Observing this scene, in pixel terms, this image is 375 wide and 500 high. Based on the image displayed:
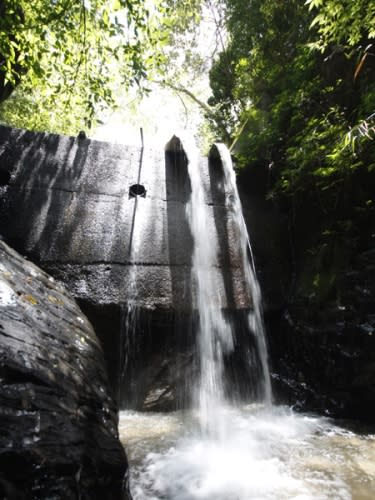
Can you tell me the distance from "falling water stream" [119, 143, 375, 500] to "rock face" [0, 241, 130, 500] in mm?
792

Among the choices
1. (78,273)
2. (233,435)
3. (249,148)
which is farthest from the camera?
(249,148)

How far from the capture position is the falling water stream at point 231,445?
2244 millimetres

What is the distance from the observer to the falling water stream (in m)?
2.24

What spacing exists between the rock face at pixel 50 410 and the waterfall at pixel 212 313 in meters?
→ 1.92

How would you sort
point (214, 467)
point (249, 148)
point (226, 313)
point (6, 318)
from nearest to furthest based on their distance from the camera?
point (6, 318), point (214, 467), point (226, 313), point (249, 148)

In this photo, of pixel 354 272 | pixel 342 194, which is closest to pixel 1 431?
pixel 354 272

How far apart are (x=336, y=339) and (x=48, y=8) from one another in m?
6.52

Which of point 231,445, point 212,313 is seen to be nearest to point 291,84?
point 212,313

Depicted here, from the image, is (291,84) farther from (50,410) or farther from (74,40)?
(50,410)

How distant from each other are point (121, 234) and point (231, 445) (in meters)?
3.40

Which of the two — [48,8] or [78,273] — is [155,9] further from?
[78,273]

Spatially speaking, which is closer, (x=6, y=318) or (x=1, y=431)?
(x=1, y=431)

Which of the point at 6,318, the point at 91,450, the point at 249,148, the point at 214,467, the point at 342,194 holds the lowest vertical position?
the point at 214,467

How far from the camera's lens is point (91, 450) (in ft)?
5.45
